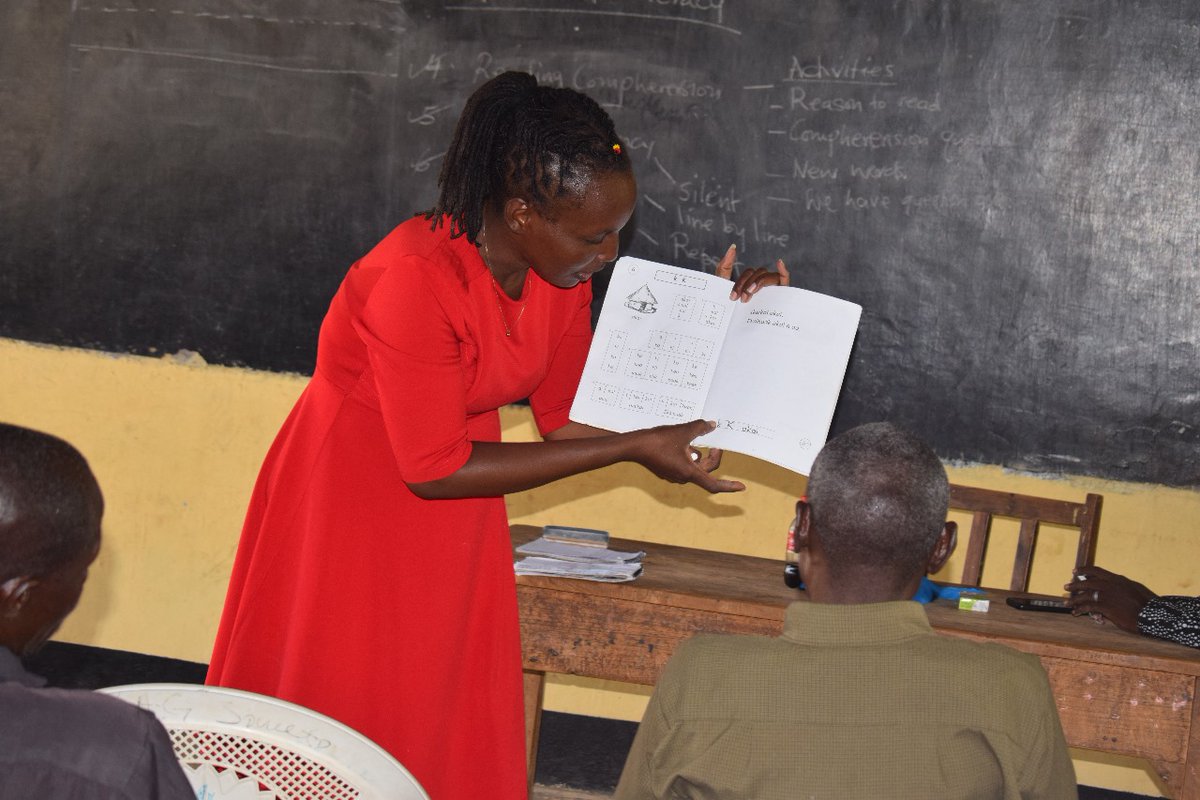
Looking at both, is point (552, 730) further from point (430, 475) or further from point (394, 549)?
point (430, 475)

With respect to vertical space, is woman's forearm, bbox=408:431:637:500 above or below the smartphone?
above

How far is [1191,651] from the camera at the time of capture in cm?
235

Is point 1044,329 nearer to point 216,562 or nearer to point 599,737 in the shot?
point 599,737

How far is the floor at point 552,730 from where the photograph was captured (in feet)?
11.8

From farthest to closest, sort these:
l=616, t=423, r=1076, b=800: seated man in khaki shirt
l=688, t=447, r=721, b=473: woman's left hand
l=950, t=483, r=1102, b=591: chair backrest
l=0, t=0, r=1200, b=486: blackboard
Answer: l=0, t=0, r=1200, b=486: blackboard → l=950, t=483, r=1102, b=591: chair backrest → l=688, t=447, r=721, b=473: woman's left hand → l=616, t=423, r=1076, b=800: seated man in khaki shirt

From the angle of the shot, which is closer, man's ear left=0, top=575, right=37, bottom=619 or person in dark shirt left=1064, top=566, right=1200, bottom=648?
man's ear left=0, top=575, right=37, bottom=619

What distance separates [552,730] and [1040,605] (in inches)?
73.6

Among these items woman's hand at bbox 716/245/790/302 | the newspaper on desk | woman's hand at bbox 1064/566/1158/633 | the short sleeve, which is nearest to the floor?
the newspaper on desk

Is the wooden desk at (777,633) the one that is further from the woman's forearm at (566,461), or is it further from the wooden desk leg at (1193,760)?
the woman's forearm at (566,461)

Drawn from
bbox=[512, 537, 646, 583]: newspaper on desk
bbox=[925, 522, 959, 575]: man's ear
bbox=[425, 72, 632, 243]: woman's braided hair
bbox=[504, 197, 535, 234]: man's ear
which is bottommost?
bbox=[512, 537, 646, 583]: newspaper on desk

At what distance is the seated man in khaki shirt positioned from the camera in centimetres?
130

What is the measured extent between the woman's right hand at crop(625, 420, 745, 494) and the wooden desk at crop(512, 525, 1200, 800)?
0.89 feet

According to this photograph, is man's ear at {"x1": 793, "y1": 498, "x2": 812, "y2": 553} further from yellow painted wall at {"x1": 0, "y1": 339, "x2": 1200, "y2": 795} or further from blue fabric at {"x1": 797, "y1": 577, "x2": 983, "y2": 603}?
yellow painted wall at {"x1": 0, "y1": 339, "x2": 1200, "y2": 795}

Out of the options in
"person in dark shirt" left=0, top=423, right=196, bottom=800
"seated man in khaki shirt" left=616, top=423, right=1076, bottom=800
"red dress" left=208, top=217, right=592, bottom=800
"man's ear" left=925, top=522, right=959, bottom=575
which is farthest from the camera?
"red dress" left=208, top=217, right=592, bottom=800
